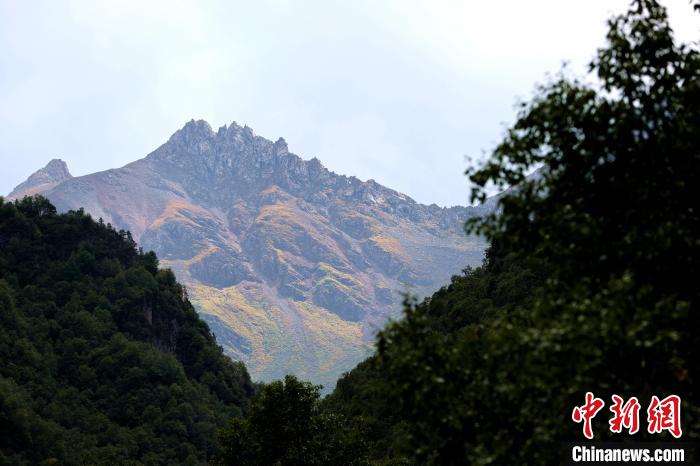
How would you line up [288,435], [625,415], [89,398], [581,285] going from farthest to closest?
1. [89,398]
2. [288,435]
3. [625,415]
4. [581,285]

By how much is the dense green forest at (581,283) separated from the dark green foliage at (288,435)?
4461 cm

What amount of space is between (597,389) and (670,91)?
7.65 metres

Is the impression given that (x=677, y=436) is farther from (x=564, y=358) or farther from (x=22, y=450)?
(x=22, y=450)

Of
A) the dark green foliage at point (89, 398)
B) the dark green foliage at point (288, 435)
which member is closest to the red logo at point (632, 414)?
the dark green foliage at point (288, 435)

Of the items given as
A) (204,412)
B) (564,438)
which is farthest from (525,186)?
(204,412)

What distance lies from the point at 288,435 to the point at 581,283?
49151mm

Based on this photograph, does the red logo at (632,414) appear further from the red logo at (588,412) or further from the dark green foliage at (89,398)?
the dark green foliage at (89,398)

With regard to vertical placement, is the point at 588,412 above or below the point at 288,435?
A: above

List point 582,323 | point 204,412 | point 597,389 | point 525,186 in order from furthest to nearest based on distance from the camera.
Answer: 1. point 204,412
2. point 525,186
3. point 597,389
4. point 582,323

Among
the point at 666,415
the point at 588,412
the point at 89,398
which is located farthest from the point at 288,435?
the point at 89,398

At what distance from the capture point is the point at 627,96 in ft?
66.2

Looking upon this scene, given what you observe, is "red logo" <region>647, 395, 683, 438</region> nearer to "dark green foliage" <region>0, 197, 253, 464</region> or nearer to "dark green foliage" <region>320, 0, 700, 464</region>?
"dark green foliage" <region>320, 0, 700, 464</region>

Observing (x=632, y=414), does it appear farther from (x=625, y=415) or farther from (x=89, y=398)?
(x=89, y=398)

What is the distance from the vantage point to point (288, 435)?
64.8 m
